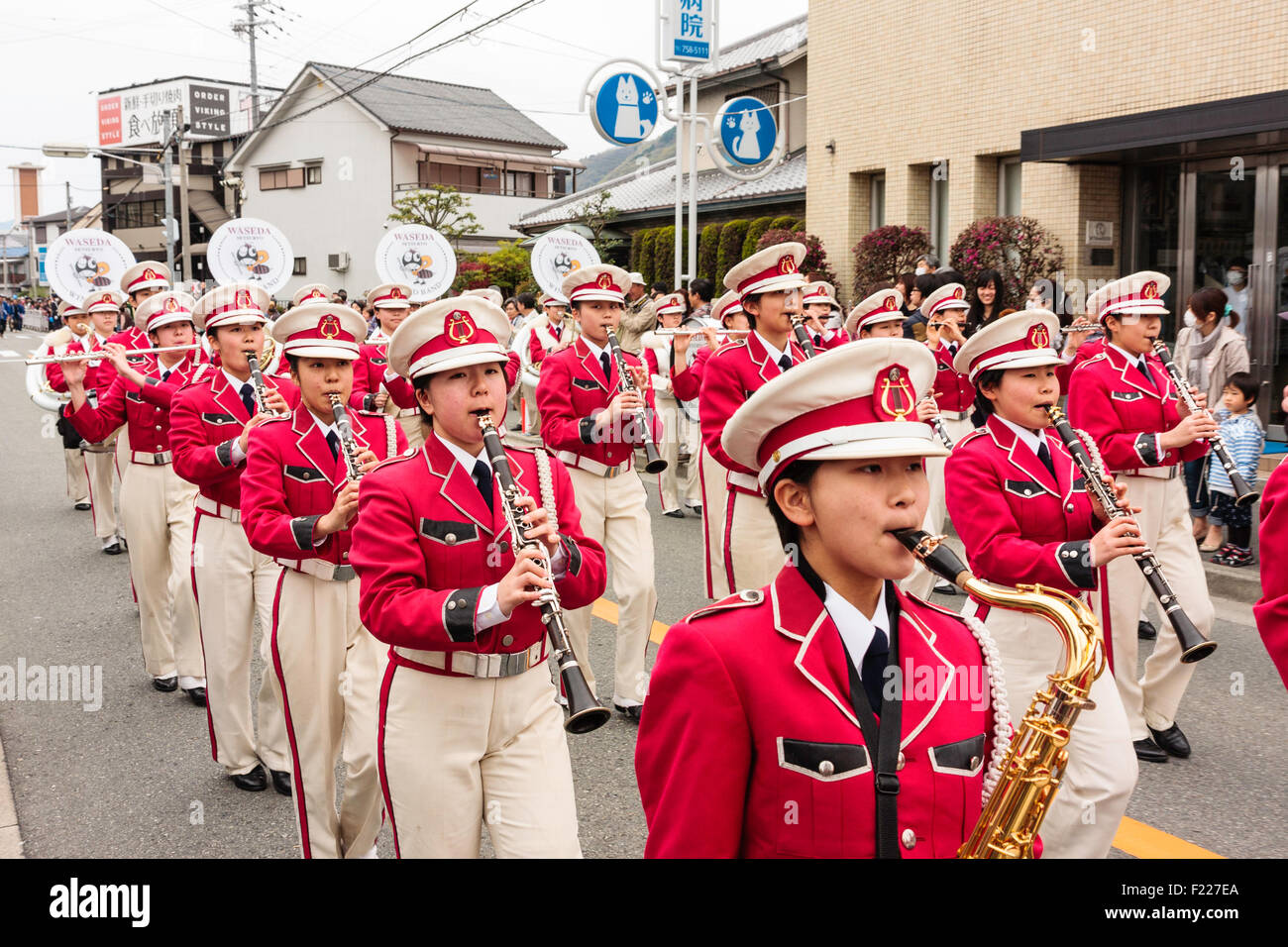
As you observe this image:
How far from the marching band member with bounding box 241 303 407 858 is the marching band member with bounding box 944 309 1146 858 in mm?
2233

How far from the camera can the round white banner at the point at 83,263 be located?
1018 centimetres

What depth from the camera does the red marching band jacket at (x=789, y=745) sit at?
2080 millimetres

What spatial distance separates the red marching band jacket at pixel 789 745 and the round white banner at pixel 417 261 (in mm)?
7880

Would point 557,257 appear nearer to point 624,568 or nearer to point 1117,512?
point 624,568

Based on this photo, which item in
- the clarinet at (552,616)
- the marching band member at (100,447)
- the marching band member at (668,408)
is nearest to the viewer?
the clarinet at (552,616)

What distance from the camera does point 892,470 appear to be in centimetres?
215

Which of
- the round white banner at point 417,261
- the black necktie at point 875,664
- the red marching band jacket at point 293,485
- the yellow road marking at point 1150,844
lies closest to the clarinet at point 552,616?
the black necktie at point 875,664

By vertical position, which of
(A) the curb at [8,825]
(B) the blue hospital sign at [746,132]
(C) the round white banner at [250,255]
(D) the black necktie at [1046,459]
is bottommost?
(A) the curb at [8,825]

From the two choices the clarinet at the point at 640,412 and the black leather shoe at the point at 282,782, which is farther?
the clarinet at the point at 640,412

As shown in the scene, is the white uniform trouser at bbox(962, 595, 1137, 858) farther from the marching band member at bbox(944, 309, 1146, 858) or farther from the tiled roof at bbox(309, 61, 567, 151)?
the tiled roof at bbox(309, 61, 567, 151)

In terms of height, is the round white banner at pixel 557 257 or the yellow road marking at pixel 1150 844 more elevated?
the round white banner at pixel 557 257

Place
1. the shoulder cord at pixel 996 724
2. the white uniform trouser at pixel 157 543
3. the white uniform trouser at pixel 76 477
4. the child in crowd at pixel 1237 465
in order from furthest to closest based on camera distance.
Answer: the white uniform trouser at pixel 76 477
the child in crowd at pixel 1237 465
the white uniform trouser at pixel 157 543
the shoulder cord at pixel 996 724

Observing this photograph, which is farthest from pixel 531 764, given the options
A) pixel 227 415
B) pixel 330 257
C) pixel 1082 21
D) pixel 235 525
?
pixel 330 257

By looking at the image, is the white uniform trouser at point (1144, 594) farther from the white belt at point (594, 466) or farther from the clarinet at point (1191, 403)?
the white belt at point (594, 466)
